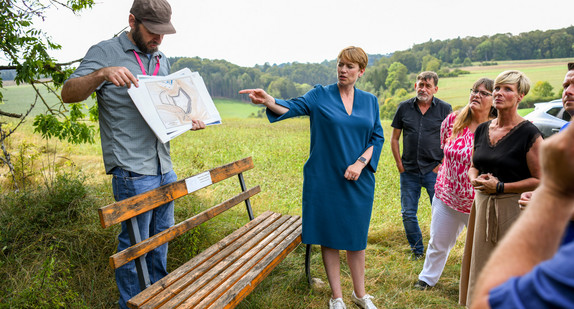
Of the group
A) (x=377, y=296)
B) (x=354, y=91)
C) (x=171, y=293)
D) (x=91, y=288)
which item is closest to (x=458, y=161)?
(x=354, y=91)

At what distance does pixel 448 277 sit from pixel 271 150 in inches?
324

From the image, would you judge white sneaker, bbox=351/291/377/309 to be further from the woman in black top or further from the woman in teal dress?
the woman in black top

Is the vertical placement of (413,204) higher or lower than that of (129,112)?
lower

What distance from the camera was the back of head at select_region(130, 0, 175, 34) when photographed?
2.22 m

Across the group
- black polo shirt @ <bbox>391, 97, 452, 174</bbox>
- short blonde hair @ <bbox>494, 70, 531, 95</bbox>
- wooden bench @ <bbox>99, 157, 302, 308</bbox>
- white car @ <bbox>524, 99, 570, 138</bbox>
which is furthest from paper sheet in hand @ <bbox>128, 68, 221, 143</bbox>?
white car @ <bbox>524, 99, 570, 138</bbox>

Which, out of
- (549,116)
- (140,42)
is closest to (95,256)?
(140,42)

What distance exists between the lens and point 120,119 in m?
2.28

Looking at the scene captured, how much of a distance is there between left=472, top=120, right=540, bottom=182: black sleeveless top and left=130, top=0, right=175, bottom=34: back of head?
2247mm

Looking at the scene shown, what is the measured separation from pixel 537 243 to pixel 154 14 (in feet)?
7.43

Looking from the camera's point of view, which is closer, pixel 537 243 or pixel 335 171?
pixel 537 243

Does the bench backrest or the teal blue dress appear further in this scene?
the teal blue dress

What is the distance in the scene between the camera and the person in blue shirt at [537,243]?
643mm

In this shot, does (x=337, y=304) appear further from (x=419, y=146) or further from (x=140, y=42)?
(x=140, y=42)

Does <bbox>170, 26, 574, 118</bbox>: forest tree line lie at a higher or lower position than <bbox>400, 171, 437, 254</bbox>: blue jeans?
higher
